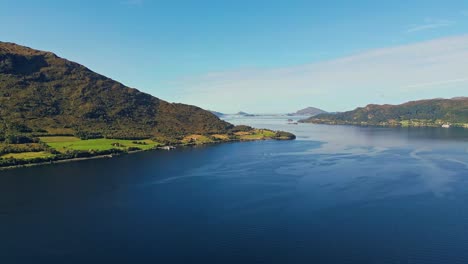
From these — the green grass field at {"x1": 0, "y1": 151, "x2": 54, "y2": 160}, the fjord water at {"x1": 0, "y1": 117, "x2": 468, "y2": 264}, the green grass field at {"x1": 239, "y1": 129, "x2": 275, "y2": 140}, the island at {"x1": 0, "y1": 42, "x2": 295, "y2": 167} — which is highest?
the island at {"x1": 0, "y1": 42, "x2": 295, "y2": 167}

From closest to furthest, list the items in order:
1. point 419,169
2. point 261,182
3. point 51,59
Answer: point 261,182, point 419,169, point 51,59

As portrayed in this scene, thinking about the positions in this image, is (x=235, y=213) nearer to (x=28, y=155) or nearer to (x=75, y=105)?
(x=28, y=155)

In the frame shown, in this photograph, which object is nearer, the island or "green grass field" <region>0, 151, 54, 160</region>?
"green grass field" <region>0, 151, 54, 160</region>

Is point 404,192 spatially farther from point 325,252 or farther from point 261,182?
point 325,252

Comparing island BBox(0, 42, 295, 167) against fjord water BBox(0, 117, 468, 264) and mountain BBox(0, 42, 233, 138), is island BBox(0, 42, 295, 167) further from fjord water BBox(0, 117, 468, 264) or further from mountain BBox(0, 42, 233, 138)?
fjord water BBox(0, 117, 468, 264)

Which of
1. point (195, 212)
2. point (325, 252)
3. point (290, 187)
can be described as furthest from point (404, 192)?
point (195, 212)

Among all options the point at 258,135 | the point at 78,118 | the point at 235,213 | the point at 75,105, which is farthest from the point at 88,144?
the point at 258,135

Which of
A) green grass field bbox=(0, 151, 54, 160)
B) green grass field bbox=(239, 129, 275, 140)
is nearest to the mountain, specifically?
green grass field bbox=(239, 129, 275, 140)

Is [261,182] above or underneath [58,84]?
underneath

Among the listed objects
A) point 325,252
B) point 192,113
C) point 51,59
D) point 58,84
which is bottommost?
point 325,252
